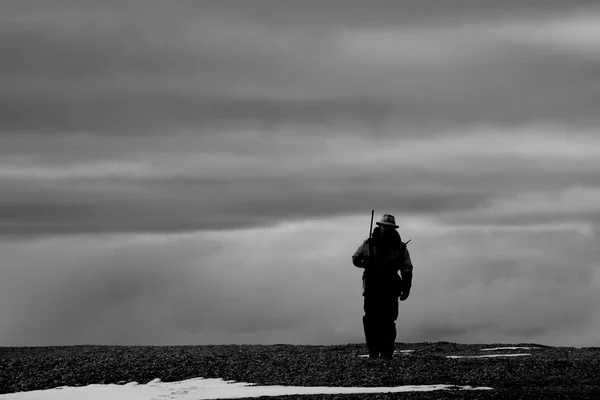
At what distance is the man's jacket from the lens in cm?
2281

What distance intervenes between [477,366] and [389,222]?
391cm

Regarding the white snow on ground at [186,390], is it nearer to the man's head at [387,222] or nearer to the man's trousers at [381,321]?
the man's trousers at [381,321]

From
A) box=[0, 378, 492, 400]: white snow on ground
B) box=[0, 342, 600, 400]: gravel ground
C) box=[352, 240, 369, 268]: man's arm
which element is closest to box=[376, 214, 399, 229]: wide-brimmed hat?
box=[352, 240, 369, 268]: man's arm

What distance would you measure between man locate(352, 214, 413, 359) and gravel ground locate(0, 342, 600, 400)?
108 centimetres

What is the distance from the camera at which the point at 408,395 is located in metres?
16.4

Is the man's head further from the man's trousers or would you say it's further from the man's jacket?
the man's trousers

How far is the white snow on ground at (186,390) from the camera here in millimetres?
17406

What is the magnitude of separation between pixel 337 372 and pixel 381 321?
374 cm

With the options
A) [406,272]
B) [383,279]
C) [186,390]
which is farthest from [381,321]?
[186,390]

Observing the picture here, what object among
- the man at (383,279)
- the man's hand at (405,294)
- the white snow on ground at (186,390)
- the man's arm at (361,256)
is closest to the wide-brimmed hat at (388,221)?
the man at (383,279)

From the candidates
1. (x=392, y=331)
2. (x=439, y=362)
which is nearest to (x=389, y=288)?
(x=392, y=331)

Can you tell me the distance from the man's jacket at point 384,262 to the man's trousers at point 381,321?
0.64 ft

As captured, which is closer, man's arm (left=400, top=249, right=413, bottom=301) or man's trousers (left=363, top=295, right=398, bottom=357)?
man's arm (left=400, top=249, right=413, bottom=301)

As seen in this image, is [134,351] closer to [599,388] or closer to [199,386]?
[199,386]
